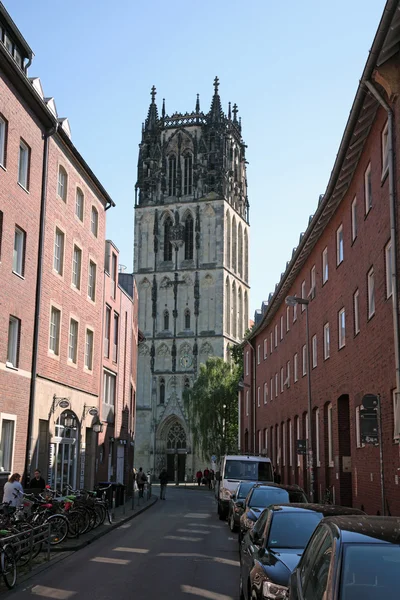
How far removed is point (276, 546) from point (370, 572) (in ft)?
14.6

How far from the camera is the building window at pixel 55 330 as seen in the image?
26.7 metres

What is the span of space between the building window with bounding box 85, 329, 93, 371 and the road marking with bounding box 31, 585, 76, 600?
1951 cm

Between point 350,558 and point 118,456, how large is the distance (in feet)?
111

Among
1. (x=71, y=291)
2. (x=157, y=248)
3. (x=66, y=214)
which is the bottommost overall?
(x=71, y=291)

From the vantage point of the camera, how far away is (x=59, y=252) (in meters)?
27.7

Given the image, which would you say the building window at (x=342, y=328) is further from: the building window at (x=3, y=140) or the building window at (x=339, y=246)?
the building window at (x=3, y=140)

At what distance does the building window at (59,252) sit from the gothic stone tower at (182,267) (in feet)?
220

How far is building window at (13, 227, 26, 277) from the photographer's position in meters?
23.1

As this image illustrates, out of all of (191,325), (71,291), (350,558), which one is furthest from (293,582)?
(191,325)

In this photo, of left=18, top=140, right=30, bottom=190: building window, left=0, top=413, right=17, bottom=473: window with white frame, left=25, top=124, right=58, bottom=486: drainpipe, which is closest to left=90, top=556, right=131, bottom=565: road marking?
left=0, top=413, right=17, bottom=473: window with white frame

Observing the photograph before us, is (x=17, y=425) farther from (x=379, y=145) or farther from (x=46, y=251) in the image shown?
(x=379, y=145)

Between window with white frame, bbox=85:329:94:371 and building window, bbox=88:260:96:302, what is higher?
building window, bbox=88:260:96:302

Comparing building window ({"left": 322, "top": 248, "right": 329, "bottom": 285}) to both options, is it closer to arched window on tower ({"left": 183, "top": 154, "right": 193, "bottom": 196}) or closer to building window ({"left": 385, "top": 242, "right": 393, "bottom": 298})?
building window ({"left": 385, "top": 242, "right": 393, "bottom": 298})

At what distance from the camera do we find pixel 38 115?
24812 millimetres
